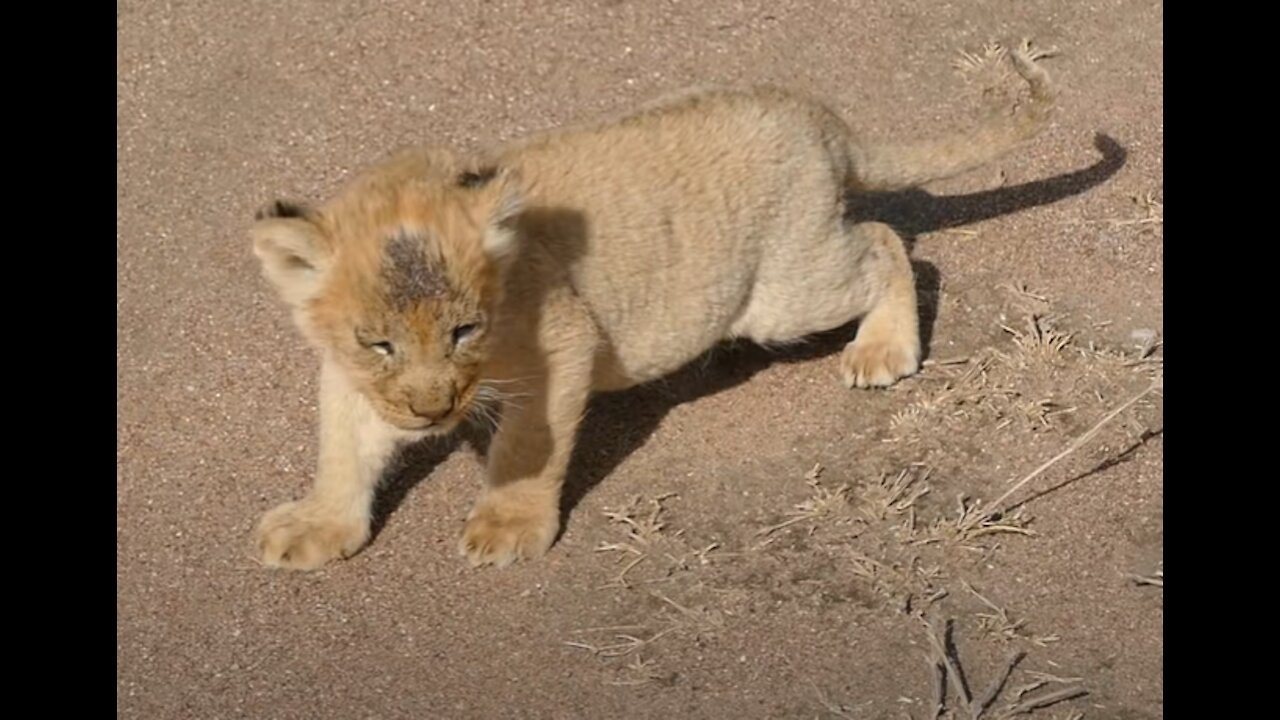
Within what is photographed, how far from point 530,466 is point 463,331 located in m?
0.79

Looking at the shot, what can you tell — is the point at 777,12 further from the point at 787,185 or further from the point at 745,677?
the point at 745,677

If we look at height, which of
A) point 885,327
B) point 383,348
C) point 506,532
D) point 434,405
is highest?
point 383,348

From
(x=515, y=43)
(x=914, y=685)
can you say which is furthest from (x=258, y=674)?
(x=515, y=43)

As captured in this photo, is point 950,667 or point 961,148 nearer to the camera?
point 950,667

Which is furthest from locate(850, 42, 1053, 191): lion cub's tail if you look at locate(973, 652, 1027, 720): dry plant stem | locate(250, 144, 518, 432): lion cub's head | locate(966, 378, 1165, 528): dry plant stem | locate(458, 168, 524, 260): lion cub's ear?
locate(973, 652, 1027, 720): dry plant stem

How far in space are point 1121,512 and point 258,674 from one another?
2907mm

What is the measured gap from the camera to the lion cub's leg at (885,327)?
6.93m

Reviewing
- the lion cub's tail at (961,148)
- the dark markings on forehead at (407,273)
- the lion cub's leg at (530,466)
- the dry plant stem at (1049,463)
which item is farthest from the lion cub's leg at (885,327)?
the dark markings on forehead at (407,273)

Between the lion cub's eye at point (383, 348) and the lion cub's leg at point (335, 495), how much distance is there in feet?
1.93

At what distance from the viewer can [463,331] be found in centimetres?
541

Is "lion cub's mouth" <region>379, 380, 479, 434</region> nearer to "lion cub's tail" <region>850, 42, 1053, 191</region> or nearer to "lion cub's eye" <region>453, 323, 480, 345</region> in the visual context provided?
"lion cub's eye" <region>453, 323, 480, 345</region>

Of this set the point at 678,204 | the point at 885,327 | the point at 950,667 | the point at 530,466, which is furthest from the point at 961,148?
the point at 950,667

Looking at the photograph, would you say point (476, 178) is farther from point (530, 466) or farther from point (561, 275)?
point (530, 466)

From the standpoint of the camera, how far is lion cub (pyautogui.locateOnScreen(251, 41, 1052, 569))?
17.5 feet
